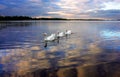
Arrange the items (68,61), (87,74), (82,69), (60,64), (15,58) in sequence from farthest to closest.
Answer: (15,58) < (68,61) < (60,64) < (82,69) < (87,74)

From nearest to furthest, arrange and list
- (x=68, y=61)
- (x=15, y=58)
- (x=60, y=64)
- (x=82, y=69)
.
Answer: (x=82, y=69)
(x=60, y=64)
(x=68, y=61)
(x=15, y=58)

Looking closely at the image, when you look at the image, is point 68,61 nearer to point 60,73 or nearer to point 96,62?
point 96,62

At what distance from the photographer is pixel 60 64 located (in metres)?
10.0

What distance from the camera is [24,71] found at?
8.90 meters

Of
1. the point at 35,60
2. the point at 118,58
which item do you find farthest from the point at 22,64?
the point at 118,58

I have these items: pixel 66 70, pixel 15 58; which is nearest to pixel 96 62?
pixel 66 70

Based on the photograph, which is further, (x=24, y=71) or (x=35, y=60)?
(x=35, y=60)

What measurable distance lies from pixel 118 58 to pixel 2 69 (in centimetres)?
499

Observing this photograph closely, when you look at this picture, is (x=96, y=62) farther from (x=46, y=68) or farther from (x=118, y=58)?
(x=46, y=68)

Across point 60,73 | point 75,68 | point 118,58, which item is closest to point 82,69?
point 75,68

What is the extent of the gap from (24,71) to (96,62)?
3.04 meters

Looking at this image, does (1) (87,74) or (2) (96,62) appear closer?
(1) (87,74)

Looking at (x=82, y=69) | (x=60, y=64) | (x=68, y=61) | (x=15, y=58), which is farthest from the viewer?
(x=15, y=58)

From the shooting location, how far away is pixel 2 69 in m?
9.26
